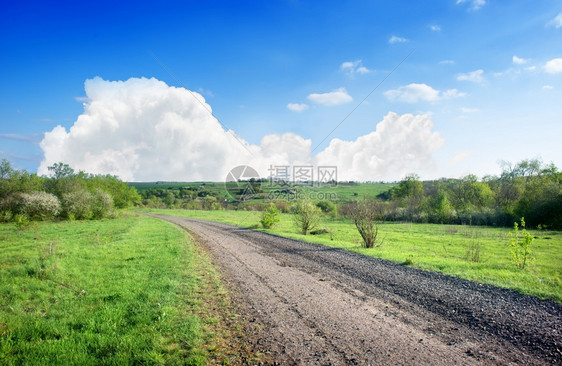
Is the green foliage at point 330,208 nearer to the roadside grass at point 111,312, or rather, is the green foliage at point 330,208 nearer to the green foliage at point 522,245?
the green foliage at point 522,245

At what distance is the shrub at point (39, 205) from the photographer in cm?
3275

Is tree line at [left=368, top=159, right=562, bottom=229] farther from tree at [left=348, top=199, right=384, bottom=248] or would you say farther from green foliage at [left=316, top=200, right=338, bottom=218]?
tree at [left=348, top=199, right=384, bottom=248]

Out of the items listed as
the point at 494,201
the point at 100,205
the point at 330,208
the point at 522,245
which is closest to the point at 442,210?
the point at 494,201

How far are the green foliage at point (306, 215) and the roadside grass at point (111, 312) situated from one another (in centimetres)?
1427

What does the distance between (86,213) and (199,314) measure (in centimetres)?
4286

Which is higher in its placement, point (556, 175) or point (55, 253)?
point (556, 175)

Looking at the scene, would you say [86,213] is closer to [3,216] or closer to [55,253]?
[3,216]

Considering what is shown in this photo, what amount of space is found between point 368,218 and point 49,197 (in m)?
42.2

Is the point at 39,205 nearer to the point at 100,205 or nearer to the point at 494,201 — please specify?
the point at 100,205

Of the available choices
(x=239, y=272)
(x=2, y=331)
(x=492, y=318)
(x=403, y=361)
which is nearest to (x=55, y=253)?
(x=2, y=331)

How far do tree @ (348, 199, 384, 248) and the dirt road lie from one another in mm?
5909

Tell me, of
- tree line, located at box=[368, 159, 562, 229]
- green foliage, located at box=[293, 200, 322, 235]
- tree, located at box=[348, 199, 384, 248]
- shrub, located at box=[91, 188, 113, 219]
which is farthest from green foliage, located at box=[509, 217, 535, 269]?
shrub, located at box=[91, 188, 113, 219]

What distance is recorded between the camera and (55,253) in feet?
39.9

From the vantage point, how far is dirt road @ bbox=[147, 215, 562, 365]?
413 cm
